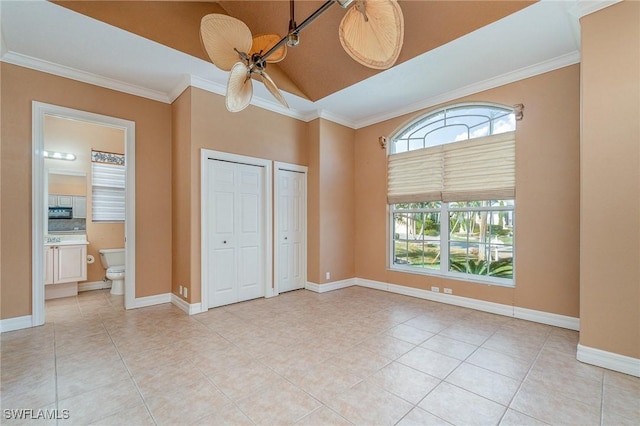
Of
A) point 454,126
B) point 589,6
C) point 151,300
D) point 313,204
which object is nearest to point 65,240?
point 151,300

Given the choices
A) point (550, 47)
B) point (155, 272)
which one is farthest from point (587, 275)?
point (155, 272)

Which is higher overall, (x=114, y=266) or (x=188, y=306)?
(x=114, y=266)

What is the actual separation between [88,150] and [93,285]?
2.36 meters

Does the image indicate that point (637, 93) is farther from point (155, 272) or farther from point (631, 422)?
point (155, 272)

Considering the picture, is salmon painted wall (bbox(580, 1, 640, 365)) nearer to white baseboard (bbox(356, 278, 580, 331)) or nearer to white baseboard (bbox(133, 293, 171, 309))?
white baseboard (bbox(356, 278, 580, 331))

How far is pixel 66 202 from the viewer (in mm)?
4805

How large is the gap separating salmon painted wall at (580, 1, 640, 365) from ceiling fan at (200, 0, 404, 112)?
2.08 meters

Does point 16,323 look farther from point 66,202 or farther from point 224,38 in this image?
point 224,38

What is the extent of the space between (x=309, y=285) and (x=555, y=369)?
3434 millimetres

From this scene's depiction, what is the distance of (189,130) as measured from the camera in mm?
3762

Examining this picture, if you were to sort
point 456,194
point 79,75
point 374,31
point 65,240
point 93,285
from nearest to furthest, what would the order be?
point 374,31 < point 79,75 < point 456,194 < point 65,240 < point 93,285

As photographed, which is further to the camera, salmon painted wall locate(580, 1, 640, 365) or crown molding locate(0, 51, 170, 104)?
crown molding locate(0, 51, 170, 104)

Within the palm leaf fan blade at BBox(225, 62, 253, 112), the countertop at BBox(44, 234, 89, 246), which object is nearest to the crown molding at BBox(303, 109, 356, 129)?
the palm leaf fan blade at BBox(225, 62, 253, 112)

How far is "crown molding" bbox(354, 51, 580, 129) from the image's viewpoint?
323 cm
